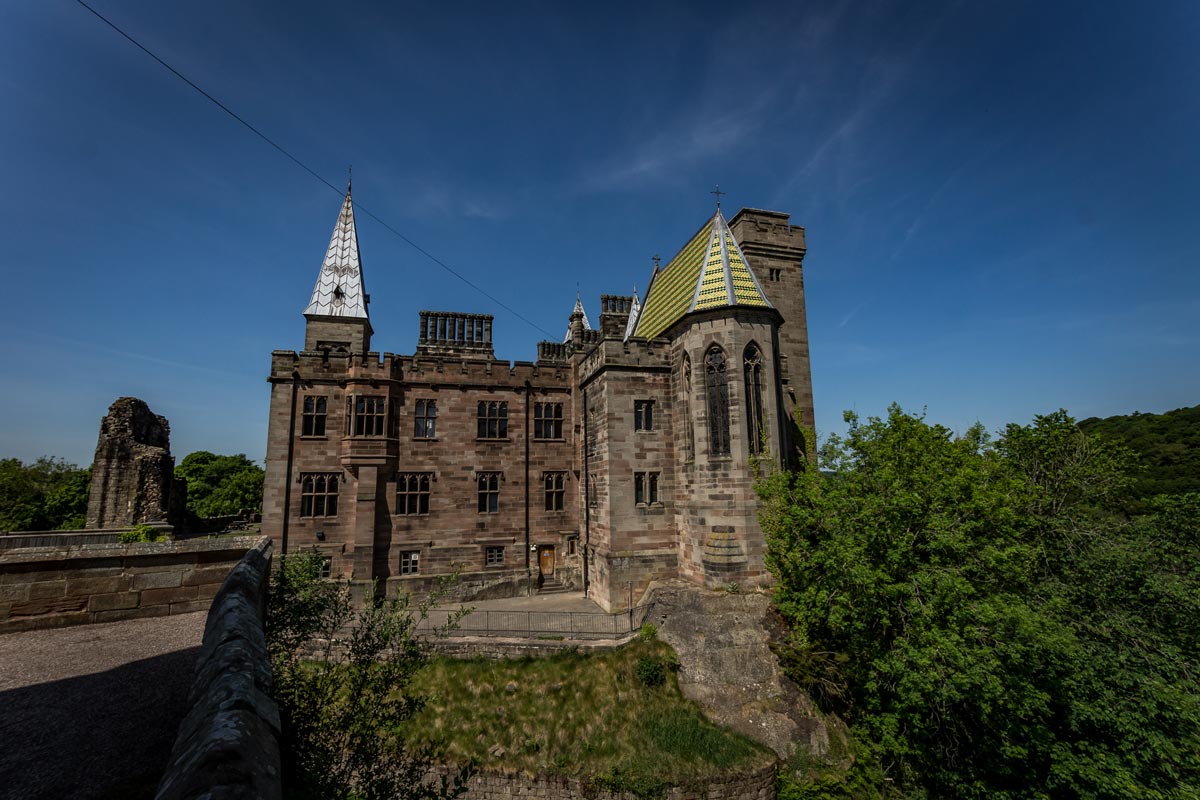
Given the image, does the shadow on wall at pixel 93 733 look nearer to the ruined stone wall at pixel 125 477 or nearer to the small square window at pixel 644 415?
the small square window at pixel 644 415

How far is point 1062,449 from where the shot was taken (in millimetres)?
22250

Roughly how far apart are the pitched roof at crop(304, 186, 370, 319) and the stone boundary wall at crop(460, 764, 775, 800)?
23.1 meters

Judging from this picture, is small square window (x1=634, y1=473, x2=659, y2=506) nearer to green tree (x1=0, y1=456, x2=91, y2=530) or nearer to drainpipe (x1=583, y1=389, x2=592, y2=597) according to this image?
drainpipe (x1=583, y1=389, x2=592, y2=597)

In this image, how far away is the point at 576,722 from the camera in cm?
1511

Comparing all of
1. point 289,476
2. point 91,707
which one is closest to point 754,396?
point 91,707

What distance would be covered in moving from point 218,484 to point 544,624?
5449 centimetres

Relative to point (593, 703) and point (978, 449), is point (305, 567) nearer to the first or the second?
point (593, 703)

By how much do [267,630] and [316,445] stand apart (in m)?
16.0

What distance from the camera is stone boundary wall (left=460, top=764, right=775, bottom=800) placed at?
13.6 metres

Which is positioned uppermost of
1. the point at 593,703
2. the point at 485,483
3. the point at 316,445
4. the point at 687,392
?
the point at 687,392

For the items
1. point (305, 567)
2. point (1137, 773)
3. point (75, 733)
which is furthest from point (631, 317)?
point (75, 733)

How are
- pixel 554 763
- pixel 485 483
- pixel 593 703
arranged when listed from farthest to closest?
pixel 485 483
pixel 593 703
pixel 554 763

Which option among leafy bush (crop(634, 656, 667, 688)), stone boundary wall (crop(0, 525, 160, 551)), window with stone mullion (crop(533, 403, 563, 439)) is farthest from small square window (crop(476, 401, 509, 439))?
stone boundary wall (crop(0, 525, 160, 551))

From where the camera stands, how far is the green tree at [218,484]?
162ft
